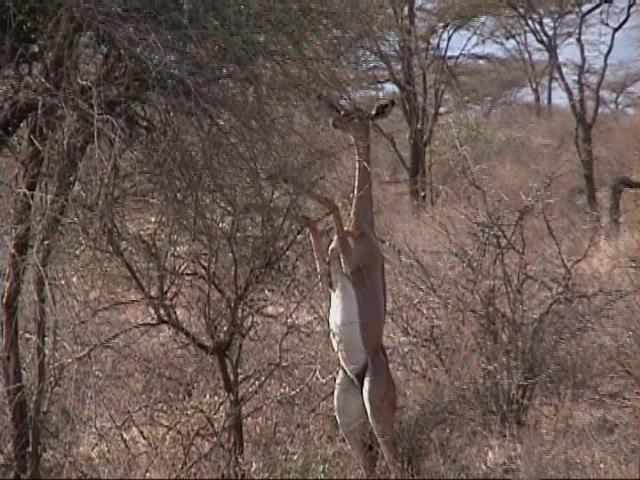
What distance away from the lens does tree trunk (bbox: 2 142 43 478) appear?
4121mm

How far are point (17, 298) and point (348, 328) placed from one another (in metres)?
1.52

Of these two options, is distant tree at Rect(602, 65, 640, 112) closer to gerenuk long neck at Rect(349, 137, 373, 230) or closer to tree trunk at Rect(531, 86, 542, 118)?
tree trunk at Rect(531, 86, 542, 118)

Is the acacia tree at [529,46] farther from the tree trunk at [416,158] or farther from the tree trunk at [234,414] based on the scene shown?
the tree trunk at [234,414]

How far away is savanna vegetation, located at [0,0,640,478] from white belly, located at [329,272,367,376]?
0.39 m

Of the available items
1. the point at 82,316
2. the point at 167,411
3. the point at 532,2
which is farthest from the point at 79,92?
the point at 532,2

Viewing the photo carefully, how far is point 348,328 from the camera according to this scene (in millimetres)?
4789

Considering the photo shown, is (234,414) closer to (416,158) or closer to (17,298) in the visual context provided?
(17,298)

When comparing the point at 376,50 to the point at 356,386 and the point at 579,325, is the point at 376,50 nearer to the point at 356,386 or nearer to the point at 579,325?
the point at 356,386

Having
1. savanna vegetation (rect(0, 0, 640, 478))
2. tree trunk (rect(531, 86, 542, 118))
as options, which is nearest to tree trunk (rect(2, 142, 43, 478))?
savanna vegetation (rect(0, 0, 640, 478))

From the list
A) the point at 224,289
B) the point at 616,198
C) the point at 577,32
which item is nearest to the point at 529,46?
the point at 577,32

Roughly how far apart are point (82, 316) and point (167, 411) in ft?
2.78

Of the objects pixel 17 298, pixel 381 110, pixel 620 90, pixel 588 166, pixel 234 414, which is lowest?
pixel 234 414

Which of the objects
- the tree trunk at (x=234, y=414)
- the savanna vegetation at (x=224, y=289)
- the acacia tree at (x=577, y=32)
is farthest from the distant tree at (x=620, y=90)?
the tree trunk at (x=234, y=414)

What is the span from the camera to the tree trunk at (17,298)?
4.12m
